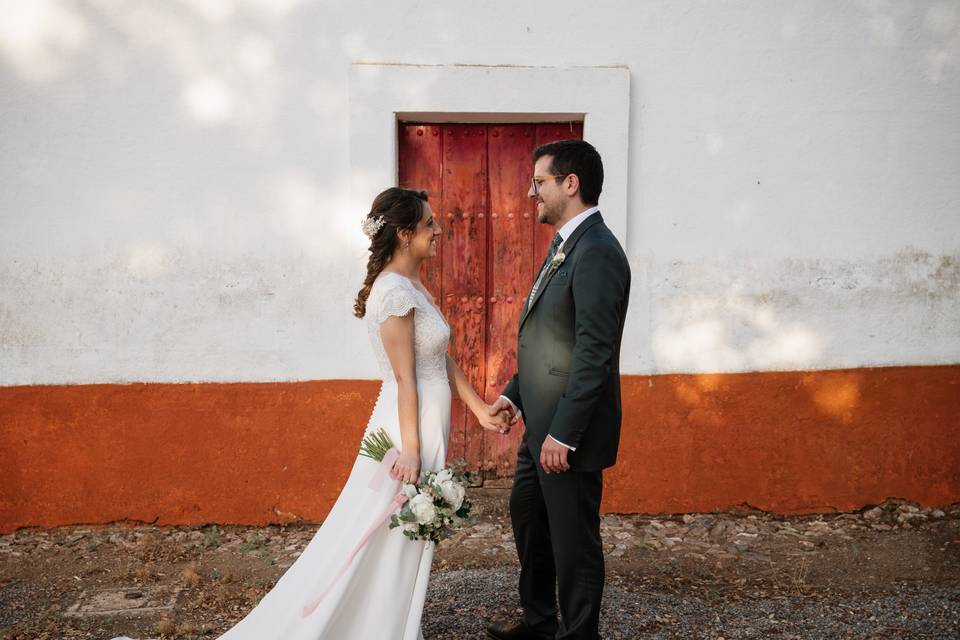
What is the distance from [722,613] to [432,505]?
1.86 meters

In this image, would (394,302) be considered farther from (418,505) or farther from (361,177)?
(361,177)

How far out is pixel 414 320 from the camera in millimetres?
3111

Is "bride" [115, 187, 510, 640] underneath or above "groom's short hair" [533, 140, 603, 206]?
underneath

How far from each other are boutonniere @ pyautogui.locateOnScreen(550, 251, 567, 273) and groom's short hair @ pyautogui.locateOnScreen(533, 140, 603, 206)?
258 mm

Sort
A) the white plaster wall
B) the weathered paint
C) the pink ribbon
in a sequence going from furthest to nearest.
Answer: the weathered paint < the white plaster wall < the pink ribbon

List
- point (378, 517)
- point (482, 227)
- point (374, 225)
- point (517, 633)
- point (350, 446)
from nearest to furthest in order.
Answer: point (378, 517)
point (374, 225)
point (517, 633)
point (350, 446)
point (482, 227)

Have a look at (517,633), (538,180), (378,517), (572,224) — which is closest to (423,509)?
(378,517)

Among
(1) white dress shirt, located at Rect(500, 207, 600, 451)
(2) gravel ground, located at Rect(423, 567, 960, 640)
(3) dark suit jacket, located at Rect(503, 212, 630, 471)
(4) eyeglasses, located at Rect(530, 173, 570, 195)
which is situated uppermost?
(4) eyeglasses, located at Rect(530, 173, 570, 195)

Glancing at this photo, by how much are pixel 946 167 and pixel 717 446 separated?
2.35 m

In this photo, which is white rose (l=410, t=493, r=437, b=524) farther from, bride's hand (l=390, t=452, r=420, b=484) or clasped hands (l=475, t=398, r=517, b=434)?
clasped hands (l=475, t=398, r=517, b=434)

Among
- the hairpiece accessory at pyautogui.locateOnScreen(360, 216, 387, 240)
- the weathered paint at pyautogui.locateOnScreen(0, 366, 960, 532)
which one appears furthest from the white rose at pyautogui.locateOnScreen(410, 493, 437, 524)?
the weathered paint at pyautogui.locateOnScreen(0, 366, 960, 532)

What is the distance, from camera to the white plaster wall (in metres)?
4.73

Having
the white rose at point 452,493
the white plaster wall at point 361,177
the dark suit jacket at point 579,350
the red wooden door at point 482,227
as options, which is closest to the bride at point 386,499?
the white rose at point 452,493

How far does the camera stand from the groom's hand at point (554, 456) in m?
2.87
